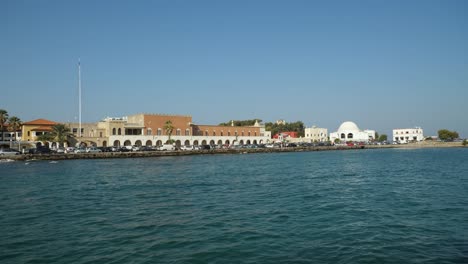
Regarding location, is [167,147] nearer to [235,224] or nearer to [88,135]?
[88,135]

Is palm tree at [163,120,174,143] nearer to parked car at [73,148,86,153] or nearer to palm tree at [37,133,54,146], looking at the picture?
parked car at [73,148,86,153]

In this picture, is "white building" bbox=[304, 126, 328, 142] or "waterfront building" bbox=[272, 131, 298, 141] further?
"white building" bbox=[304, 126, 328, 142]

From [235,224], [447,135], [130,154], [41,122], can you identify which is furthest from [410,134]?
[235,224]

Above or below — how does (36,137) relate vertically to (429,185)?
above

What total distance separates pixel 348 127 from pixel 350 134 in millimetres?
2955

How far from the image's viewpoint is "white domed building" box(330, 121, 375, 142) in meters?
151

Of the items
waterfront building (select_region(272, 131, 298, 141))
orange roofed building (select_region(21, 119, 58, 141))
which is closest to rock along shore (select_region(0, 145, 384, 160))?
orange roofed building (select_region(21, 119, 58, 141))

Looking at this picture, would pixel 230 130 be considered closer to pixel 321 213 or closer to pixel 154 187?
pixel 154 187

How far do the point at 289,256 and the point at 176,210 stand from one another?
7.94 metres

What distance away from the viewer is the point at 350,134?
151625 mm

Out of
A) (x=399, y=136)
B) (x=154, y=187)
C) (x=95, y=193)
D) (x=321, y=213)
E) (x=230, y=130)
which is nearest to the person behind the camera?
(x=321, y=213)

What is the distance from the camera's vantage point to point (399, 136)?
530ft

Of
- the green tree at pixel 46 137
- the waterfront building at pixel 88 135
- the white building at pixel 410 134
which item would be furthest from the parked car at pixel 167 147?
the white building at pixel 410 134

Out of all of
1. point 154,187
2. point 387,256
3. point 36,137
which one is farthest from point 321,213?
point 36,137
